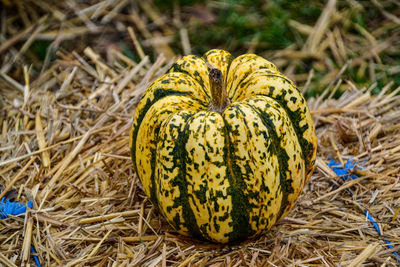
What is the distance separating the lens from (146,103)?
2.95 m

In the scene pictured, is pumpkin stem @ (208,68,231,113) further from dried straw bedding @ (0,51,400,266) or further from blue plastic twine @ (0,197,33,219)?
blue plastic twine @ (0,197,33,219)

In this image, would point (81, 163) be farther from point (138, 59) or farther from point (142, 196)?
point (138, 59)

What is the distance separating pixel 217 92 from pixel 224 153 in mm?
389

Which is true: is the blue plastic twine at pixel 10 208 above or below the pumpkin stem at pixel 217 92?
below

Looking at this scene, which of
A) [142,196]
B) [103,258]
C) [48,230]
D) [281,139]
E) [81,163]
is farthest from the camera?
[81,163]

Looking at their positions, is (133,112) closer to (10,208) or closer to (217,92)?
(10,208)

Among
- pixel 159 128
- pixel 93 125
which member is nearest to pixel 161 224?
pixel 159 128

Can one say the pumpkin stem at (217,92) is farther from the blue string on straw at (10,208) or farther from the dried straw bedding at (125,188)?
the blue string on straw at (10,208)

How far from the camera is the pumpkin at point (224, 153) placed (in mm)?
2564

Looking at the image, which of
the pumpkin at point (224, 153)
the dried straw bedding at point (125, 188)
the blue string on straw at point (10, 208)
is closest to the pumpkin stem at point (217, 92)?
the pumpkin at point (224, 153)

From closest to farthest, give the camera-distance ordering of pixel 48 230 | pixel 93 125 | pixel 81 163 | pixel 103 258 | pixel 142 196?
pixel 103 258 < pixel 48 230 < pixel 142 196 < pixel 81 163 < pixel 93 125

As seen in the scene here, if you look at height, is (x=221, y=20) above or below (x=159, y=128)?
below

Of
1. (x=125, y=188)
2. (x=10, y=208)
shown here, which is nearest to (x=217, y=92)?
(x=125, y=188)

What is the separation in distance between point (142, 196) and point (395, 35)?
4035 millimetres
